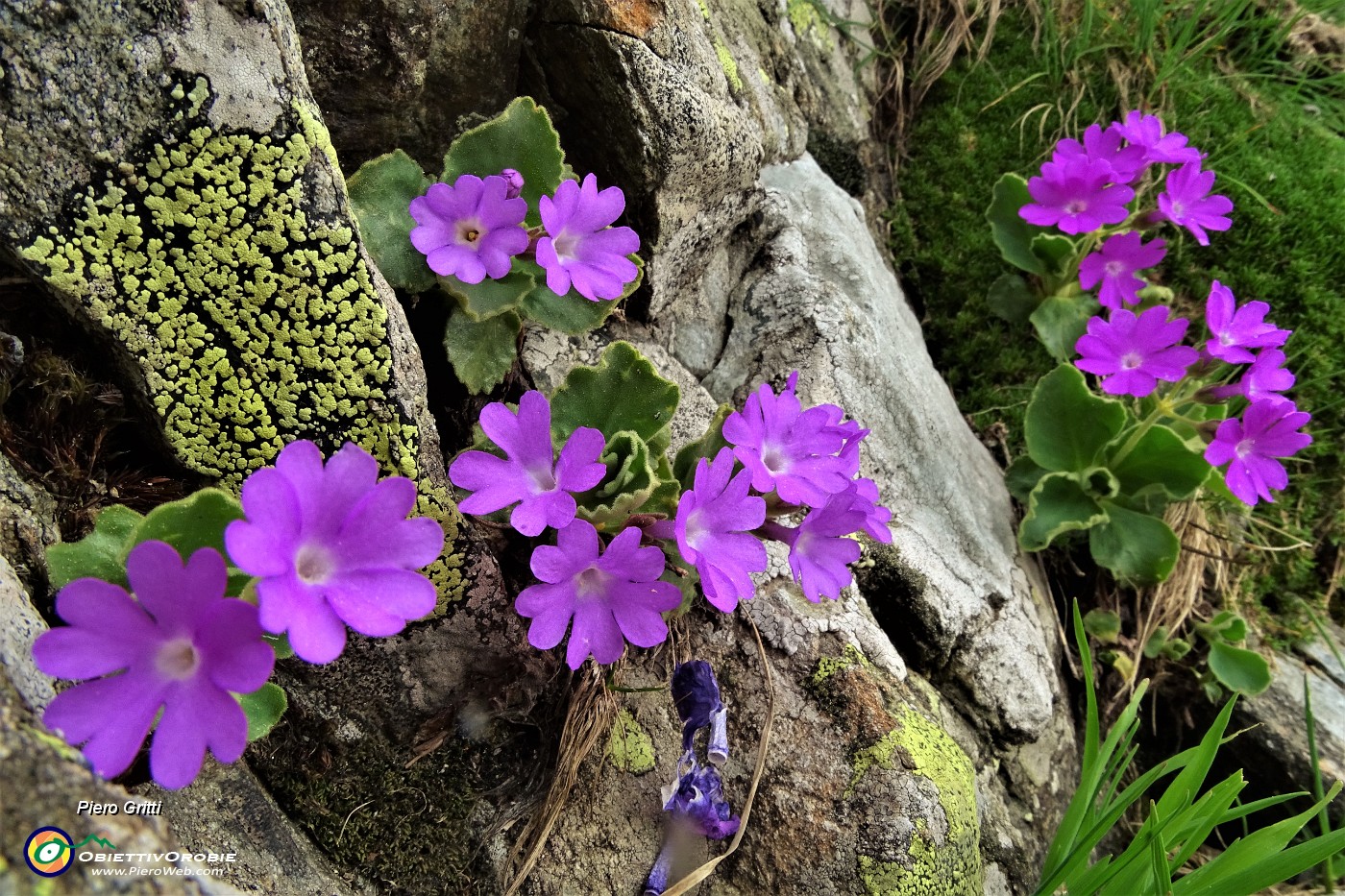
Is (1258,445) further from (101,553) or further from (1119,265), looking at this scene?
(101,553)

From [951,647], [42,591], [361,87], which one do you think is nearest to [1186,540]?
[951,647]

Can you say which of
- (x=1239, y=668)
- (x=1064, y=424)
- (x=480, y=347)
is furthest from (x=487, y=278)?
(x=1239, y=668)

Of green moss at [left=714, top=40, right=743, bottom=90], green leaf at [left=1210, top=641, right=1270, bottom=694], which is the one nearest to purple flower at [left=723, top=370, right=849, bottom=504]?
green moss at [left=714, top=40, right=743, bottom=90]

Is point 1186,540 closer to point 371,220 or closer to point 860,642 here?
point 860,642

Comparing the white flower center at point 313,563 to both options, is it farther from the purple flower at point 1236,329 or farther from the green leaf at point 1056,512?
the purple flower at point 1236,329

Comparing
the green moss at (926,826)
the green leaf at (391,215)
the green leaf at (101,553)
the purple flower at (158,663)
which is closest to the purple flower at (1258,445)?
the green moss at (926,826)

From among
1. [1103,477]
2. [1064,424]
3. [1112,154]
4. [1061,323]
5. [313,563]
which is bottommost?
[1103,477]
